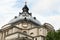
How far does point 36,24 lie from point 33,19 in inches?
129

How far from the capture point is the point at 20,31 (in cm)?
5709

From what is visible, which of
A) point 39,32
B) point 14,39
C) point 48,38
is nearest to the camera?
point 48,38

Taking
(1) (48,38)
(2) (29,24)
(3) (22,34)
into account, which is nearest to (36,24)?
(2) (29,24)

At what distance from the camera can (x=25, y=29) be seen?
57969 millimetres

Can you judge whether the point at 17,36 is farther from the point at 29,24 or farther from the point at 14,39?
the point at 29,24

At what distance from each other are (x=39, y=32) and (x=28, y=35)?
113 inches

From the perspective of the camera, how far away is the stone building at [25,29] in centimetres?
5397

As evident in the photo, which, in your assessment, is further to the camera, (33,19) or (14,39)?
(33,19)

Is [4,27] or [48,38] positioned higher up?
[4,27]

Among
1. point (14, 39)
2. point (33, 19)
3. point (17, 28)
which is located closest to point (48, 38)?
point (14, 39)

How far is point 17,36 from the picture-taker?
53.2 m

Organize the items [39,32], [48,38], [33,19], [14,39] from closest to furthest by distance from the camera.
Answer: [48,38]
[14,39]
[39,32]
[33,19]

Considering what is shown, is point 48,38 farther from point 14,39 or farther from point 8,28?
point 8,28

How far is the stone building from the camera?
54.0 m
